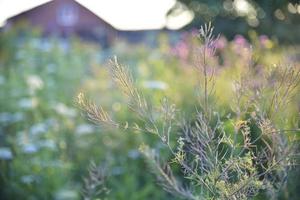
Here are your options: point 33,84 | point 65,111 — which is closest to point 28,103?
point 65,111

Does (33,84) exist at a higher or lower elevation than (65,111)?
lower

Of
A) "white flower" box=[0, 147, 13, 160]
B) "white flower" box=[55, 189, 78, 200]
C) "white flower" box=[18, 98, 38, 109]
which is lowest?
"white flower" box=[18, 98, 38, 109]

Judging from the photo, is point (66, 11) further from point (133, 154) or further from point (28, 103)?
point (133, 154)

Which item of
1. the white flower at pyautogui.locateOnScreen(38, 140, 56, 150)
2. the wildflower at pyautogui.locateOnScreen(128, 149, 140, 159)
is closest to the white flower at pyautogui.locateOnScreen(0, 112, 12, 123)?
the white flower at pyautogui.locateOnScreen(38, 140, 56, 150)

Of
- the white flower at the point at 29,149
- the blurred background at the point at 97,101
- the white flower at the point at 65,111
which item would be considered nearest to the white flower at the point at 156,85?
the blurred background at the point at 97,101

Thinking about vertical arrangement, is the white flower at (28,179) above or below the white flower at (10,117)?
above

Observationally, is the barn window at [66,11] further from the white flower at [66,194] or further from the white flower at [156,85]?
the white flower at [66,194]

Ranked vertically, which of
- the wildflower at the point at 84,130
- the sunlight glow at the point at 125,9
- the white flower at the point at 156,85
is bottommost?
the wildflower at the point at 84,130

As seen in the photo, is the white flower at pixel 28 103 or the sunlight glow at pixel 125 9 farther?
the white flower at pixel 28 103

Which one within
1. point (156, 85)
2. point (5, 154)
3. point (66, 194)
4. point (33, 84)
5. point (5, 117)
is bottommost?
point (5, 117)

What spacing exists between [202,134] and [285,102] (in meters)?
0.23

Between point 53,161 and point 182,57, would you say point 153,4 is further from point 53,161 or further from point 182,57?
point 182,57

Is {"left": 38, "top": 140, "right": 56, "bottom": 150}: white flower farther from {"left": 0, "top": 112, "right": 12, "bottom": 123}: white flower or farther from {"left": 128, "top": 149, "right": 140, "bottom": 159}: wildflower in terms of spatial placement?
{"left": 0, "top": 112, "right": 12, "bottom": 123}: white flower

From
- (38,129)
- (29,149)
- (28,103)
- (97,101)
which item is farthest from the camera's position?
(28,103)
